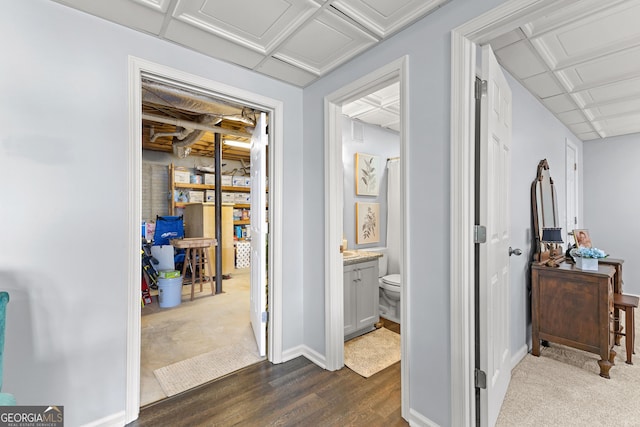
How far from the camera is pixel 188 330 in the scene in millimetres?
3182

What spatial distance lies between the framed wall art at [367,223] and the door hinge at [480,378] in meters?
2.12

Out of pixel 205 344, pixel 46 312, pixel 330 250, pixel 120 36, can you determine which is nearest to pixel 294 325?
pixel 330 250

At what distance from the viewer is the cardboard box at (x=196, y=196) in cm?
612

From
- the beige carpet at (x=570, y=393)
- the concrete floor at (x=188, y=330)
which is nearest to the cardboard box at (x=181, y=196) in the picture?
the concrete floor at (x=188, y=330)

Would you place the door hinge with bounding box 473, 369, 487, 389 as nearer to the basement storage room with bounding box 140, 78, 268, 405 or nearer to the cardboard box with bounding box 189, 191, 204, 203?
the basement storage room with bounding box 140, 78, 268, 405

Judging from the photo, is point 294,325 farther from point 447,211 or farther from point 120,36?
point 120,36

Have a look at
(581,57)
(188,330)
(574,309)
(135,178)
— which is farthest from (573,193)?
(188,330)

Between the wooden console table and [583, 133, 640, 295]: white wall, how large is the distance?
2740mm

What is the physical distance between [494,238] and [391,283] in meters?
1.75

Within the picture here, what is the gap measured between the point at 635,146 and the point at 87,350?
263 inches

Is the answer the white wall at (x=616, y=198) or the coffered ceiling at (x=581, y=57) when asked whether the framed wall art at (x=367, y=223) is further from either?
the white wall at (x=616, y=198)

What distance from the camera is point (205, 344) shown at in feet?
9.29

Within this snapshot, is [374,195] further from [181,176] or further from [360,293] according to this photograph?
[181,176]

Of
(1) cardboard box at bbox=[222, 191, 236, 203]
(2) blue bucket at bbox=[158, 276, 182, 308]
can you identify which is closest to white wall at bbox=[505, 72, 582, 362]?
(2) blue bucket at bbox=[158, 276, 182, 308]
